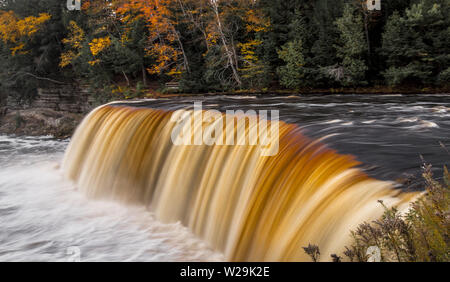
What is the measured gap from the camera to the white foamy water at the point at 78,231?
5.31 metres

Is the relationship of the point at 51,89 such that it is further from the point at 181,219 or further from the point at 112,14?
the point at 181,219

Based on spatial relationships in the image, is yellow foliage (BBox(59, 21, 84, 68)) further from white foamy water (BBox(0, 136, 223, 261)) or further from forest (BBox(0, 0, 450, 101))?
white foamy water (BBox(0, 136, 223, 261))

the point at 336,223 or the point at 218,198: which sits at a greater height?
the point at 336,223

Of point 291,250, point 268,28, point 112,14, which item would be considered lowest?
point 291,250

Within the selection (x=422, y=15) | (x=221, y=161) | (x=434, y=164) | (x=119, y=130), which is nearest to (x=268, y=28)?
(x=422, y=15)

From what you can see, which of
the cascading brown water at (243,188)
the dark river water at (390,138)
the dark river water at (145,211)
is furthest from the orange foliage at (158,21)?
the dark river water at (390,138)

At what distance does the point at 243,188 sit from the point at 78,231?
129 inches

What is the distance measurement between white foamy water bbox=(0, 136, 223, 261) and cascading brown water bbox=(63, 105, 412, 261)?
0.33 meters

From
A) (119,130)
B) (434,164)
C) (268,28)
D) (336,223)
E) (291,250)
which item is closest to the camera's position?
(336,223)

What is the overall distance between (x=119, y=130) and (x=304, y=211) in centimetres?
732

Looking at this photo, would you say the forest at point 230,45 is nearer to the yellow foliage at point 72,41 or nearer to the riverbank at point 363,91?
the yellow foliage at point 72,41

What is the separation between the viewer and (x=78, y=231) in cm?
632

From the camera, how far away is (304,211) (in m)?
3.66

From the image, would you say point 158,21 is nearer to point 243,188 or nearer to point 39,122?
point 39,122
